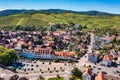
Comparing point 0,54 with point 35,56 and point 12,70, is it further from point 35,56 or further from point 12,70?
point 35,56

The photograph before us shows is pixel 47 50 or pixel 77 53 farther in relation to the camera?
pixel 77 53

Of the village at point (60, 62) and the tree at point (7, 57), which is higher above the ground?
the tree at point (7, 57)

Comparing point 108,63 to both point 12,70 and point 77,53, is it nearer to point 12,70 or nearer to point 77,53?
point 77,53

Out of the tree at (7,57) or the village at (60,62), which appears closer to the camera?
the village at (60,62)

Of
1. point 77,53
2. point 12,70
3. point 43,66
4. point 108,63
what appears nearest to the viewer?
point 12,70

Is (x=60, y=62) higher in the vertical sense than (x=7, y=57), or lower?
lower

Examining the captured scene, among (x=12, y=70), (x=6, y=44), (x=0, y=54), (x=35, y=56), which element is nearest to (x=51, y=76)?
(x=12, y=70)

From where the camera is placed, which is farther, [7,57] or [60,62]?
[60,62]

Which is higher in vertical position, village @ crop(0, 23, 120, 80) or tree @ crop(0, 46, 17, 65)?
tree @ crop(0, 46, 17, 65)

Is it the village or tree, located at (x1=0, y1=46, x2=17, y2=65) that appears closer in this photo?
the village

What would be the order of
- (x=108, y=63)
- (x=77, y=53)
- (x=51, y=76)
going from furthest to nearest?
(x=77, y=53) → (x=108, y=63) → (x=51, y=76)
